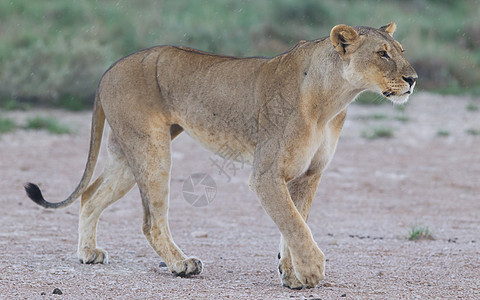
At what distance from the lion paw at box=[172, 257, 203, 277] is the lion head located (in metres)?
1.42

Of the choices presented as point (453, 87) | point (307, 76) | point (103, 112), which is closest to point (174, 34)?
point (453, 87)

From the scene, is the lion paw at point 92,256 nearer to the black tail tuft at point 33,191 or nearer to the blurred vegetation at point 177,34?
the black tail tuft at point 33,191

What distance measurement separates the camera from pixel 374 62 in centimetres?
418

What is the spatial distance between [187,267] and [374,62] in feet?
5.32

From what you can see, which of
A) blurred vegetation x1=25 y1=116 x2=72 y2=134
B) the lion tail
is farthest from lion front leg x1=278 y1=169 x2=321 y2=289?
blurred vegetation x1=25 y1=116 x2=72 y2=134

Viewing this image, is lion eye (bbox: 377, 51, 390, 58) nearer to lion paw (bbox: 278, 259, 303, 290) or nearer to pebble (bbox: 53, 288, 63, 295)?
lion paw (bbox: 278, 259, 303, 290)

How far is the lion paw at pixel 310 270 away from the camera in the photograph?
418 centimetres

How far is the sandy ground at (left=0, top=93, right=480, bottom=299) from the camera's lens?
436 centimetres

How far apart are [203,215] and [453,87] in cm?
937

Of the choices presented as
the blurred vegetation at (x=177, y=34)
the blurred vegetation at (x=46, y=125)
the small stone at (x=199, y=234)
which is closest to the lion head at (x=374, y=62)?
the small stone at (x=199, y=234)

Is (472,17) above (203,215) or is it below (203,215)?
above

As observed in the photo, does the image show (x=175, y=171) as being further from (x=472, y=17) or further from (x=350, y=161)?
(x=472, y=17)

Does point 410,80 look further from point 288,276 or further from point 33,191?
point 33,191

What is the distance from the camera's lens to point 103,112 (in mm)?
5332
